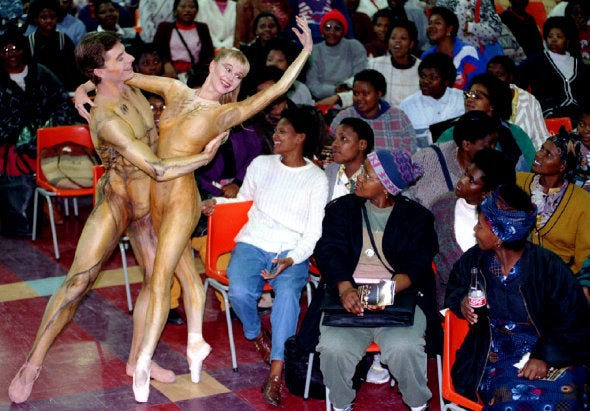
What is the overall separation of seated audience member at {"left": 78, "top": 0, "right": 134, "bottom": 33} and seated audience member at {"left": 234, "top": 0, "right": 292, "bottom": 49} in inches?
55.6

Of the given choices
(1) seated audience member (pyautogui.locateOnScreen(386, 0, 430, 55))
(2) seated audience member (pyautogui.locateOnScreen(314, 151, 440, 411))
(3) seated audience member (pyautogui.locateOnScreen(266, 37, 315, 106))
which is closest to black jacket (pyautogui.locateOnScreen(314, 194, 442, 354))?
(2) seated audience member (pyautogui.locateOnScreen(314, 151, 440, 411))

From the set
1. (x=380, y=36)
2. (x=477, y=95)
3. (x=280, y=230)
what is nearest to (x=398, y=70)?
(x=477, y=95)

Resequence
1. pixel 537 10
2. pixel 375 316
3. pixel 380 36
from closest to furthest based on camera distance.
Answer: pixel 375 316 < pixel 380 36 < pixel 537 10

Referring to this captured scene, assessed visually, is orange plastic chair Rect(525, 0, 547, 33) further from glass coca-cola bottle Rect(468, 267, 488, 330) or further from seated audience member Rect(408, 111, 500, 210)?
glass coca-cola bottle Rect(468, 267, 488, 330)

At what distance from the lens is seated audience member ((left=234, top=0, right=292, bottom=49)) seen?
10445 mm

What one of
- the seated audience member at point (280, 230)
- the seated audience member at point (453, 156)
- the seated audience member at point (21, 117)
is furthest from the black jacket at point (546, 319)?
the seated audience member at point (21, 117)

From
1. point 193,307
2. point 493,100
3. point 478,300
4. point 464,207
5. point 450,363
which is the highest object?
point 493,100

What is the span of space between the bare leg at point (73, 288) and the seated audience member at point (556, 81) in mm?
4881

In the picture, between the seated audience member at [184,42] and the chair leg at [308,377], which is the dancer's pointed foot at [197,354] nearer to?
the chair leg at [308,377]

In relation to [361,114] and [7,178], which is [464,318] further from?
[7,178]

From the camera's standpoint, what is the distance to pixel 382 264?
5.62 meters

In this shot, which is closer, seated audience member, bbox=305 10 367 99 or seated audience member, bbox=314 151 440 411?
seated audience member, bbox=314 151 440 411

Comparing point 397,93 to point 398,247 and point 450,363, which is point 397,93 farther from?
point 450,363

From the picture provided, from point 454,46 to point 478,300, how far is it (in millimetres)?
5063
